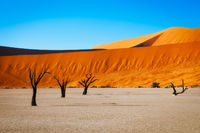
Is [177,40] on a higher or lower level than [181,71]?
higher

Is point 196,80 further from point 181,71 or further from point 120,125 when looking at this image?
point 120,125

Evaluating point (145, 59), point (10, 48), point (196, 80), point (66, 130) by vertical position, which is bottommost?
point (66, 130)

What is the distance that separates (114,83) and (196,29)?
77620mm

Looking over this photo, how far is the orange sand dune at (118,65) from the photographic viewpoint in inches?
2334

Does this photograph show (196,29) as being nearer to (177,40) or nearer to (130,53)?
(177,40)

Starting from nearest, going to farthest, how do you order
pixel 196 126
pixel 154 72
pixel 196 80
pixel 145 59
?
pixel 196 126
pixel 196 80
pixel 154 72
pixel 145 59

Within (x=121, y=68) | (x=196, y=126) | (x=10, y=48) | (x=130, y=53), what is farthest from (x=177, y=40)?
(x=196, y=126)

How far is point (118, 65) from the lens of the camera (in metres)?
73.8

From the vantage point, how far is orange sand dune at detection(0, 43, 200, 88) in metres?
59.3

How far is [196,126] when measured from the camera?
779cm

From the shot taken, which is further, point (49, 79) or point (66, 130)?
point (49, 79)

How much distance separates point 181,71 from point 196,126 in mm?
53448

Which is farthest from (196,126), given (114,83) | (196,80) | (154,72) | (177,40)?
(177,40)

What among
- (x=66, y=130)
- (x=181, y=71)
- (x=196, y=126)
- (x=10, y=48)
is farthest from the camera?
(x=10, y=48)
